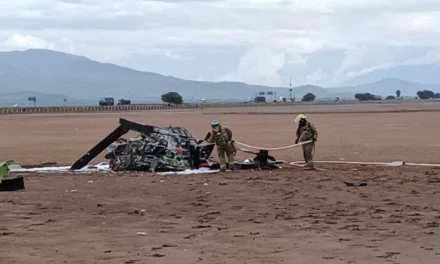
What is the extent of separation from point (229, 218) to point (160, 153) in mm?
8494

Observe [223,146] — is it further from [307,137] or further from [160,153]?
[307,137]

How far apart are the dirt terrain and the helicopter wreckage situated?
0.83m

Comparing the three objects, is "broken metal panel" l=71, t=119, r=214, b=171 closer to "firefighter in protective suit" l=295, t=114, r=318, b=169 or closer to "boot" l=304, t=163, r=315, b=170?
"firefighter in protective suit" l=295, t=114, r=318, b=169

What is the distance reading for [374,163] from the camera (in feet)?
74.3

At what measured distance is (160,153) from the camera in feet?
68.7

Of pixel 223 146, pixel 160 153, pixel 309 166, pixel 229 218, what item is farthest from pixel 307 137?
pixel 229 218

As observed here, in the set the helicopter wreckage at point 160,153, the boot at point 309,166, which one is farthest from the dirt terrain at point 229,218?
the helicopter wreckage at point 160,153

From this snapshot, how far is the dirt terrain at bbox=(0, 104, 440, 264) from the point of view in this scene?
964cm

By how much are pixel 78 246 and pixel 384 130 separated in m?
31.0

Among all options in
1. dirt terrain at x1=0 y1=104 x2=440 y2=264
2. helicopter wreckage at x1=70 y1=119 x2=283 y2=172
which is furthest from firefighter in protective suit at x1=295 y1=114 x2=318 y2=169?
helicopter wreckage at x1=70 y1=119 x2=283 y2=172

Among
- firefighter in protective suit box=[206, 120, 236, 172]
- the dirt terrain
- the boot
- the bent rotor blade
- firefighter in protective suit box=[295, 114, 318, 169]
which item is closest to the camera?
the dirt terrain

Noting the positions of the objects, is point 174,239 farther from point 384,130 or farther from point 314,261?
point 384,130

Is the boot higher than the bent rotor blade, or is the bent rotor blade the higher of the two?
the bent rotor blade

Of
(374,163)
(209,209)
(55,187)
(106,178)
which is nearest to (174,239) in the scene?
(209,209)
